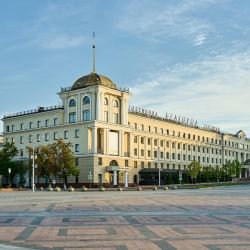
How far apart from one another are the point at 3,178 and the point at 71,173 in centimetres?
2497

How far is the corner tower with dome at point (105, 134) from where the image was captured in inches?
3620

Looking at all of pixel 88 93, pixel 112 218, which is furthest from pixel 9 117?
pixel 112 218

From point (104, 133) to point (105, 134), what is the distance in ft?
1.10

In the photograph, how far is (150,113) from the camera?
11425 centimetres

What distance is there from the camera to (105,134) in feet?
304

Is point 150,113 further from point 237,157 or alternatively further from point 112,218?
point 112,218

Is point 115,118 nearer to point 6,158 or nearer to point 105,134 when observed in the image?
point 105,134

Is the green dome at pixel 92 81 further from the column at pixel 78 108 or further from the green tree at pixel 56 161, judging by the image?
the green tree at pixel 56 161

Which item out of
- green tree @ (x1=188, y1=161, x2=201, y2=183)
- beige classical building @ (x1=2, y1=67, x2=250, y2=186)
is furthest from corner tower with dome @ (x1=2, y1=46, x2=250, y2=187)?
green tree @ (x1=188, y1=161, x2=201, y2=183)

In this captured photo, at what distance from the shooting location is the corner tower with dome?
302ft

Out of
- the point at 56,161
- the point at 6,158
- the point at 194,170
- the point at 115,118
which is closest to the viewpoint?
the point at 56,161

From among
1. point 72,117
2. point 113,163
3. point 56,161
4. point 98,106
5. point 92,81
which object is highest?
point 92,81

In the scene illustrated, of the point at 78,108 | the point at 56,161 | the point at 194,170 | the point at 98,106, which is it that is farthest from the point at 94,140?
the point at 194,170

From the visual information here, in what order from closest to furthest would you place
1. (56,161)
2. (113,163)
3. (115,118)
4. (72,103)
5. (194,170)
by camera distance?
(56,161)
(113,163)
(72,103)
(115,118)
(194,170)
